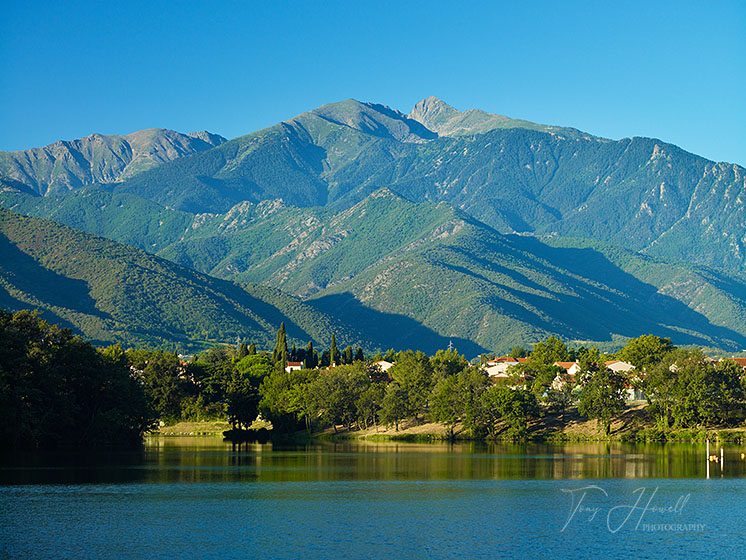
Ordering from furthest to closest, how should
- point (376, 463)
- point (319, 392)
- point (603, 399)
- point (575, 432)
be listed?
point (319, 392) < point (575, 432) < point (603, 399) < point (376, 463)

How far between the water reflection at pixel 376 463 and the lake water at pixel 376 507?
27 centimetres

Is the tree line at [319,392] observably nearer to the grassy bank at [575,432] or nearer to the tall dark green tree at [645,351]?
the tall dark green tree at [645,351]

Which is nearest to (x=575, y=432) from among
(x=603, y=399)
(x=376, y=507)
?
(x=603, y=399)

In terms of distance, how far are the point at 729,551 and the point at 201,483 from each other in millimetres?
44036

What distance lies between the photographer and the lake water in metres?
52.3

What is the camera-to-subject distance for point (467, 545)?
53.0m

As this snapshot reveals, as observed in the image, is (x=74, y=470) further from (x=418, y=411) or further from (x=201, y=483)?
(x=418, y=411)

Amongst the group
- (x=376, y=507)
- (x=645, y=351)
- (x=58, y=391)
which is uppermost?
(x=645, y=351)

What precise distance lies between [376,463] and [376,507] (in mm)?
32463

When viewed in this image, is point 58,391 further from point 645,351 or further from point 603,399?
point 645,351

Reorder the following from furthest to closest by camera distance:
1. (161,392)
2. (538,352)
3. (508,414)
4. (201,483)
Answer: (538,352) → (161,392) → (508,414) → (201,483)

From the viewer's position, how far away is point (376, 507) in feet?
219

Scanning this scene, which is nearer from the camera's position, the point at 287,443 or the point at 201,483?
the point at 201,483

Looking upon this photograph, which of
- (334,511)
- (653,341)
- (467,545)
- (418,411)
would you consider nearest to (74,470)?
(334,511)
